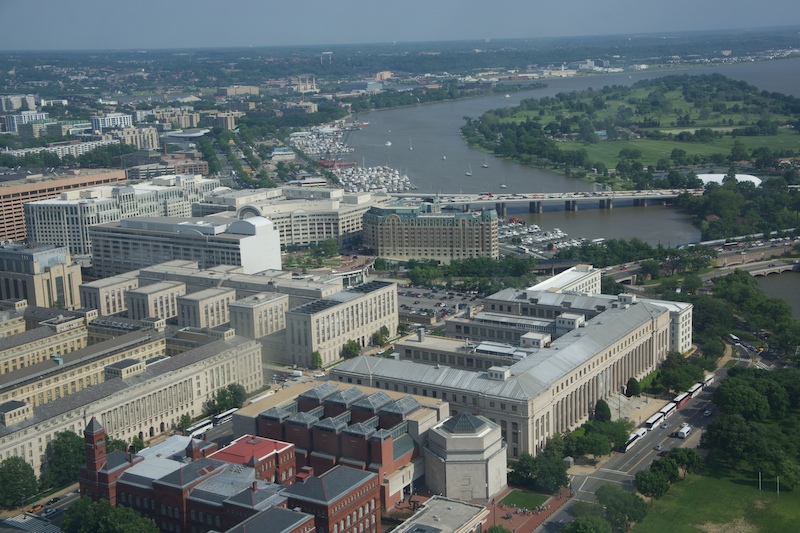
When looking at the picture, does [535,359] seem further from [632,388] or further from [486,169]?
[486,169]

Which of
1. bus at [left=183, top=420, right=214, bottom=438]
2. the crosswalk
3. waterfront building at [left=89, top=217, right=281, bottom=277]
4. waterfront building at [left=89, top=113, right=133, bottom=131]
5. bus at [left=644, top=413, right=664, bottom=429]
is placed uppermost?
waterfront building at [left=89, top=113, right=133, bottom=131]

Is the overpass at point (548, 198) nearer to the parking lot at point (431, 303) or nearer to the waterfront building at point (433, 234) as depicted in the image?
the waterfront building at point (433, 234)

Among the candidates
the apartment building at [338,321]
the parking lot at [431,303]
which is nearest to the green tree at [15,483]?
the apartment building at [338,321]

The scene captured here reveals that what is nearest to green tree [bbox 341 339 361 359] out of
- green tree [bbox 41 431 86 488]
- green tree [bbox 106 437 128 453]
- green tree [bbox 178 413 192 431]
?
green tree [bbox 178 413 192 431]

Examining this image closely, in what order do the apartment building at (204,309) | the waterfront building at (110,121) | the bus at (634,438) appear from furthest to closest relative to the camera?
the waterfront building at (110,121)
the apartment building at (204,309)
the bus at (634,438)

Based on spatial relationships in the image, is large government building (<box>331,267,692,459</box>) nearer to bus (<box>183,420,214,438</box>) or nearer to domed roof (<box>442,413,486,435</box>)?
domed roof (<box>442,413,486,435</box>)

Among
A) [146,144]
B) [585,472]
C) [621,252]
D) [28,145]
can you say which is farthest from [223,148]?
[585,472]

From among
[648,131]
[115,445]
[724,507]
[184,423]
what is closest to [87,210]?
[184,423]
